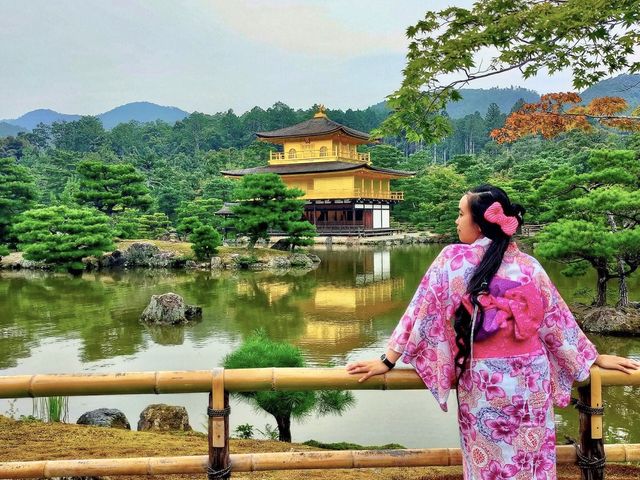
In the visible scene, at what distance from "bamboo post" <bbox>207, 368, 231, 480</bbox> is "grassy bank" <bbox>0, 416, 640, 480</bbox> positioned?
73 centimetres

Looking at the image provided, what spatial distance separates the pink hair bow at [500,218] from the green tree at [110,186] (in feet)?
68.5

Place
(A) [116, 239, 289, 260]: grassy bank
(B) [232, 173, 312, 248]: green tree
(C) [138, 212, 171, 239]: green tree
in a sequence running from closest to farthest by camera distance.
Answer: (A) [116, 239, 289, 260]: grassy bank < (B) [232, 173, 312, 248]: green tree < (C) [138, 212, 171, 239]: green tree

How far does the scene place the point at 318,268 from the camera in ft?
50.4

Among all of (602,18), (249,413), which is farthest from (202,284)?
(602,18)

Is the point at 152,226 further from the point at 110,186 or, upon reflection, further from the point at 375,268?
the point at 375,268

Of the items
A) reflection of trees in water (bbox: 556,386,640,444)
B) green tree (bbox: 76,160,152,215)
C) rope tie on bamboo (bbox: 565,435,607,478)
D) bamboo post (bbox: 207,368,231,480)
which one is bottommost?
reflection of trees in water (bbox: 556,386,640,444)

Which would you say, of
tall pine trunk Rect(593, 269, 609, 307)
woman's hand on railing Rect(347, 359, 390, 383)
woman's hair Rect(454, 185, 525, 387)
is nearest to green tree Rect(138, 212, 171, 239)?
tall pine trunk Rect(593, 269, 609, 307)

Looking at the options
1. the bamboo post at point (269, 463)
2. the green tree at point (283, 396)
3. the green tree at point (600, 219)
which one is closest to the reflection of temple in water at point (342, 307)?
the green tree at point (283, 396)

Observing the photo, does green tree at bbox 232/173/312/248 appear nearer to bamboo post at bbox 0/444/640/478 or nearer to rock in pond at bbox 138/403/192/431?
rock in pond at bbox 138/403/192/431

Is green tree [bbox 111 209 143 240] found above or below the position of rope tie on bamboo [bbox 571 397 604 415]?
above

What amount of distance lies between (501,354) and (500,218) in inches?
14.5

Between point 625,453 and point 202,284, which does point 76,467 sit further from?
point 202,284

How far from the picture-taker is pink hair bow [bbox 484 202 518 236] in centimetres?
144

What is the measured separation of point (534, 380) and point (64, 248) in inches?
582
